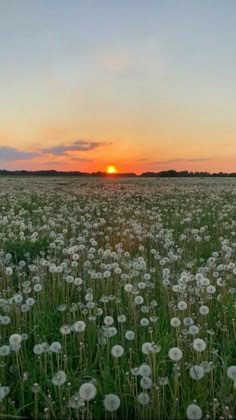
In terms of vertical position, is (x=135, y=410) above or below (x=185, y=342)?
below

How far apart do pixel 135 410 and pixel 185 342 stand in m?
0.89

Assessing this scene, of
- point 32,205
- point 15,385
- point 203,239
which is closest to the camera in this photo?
point 15,385

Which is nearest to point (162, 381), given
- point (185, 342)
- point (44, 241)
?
point (185, 342)

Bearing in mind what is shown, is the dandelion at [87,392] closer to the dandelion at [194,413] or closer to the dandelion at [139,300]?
the dandelion at [194,413]

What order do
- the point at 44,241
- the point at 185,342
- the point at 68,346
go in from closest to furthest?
the point at 185,342, the point at 68,346, the point at 44,241

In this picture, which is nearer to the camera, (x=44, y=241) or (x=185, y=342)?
(x=185, y=342)

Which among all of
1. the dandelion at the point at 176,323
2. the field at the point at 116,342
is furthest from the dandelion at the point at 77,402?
the dandelion at the point at 176,323

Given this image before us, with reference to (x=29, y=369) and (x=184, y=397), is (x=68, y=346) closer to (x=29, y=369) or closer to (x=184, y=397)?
(x=29, y=369)

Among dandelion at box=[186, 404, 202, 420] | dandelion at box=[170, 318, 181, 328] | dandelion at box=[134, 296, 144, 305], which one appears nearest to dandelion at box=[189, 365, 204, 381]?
dandelion at box=[186, 404, 202, 420]

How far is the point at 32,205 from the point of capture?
53.0 ft

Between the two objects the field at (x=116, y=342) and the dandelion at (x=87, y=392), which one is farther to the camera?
the field at (x=116, y=342)

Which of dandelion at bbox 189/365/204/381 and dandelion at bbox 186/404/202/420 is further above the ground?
dandelion at bbox 186/404/202/420

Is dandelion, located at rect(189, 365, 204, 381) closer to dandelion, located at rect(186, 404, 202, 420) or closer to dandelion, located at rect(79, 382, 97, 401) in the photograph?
dandelion, located at rect(186, 404, 202, 420)

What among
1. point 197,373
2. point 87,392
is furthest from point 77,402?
point 197,373
